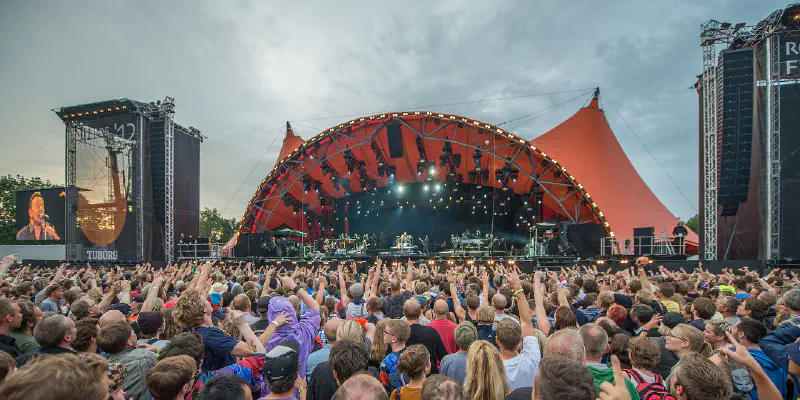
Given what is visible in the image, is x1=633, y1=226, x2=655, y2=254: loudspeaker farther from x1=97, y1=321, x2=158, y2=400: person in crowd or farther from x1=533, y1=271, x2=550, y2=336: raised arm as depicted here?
x1=97, y1=321, x2=158, y2=400: person in crowd

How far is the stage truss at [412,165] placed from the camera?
64.1 feet

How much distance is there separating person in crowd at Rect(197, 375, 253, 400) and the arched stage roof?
1762 centimetres

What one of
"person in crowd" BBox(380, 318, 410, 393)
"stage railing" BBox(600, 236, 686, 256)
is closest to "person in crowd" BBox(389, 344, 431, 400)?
"person in crowd" BBox(380, 318, 410, 393)

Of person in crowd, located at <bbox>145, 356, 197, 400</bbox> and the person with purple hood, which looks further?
the person with purple hood

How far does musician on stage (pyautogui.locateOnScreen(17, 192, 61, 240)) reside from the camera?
93.0ft

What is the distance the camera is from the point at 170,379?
195cm

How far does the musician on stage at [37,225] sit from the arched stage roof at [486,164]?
1538cm

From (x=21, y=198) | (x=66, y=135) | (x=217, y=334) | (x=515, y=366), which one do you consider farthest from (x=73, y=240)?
(x=515, y=366)

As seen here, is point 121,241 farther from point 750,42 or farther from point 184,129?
point 750,42

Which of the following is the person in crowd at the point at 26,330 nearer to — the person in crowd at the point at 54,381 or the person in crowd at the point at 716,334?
the person in crowd at the point at 54,381

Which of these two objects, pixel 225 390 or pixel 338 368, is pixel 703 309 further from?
pixel 225 390

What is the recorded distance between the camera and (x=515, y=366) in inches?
105

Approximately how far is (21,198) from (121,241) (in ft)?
46.2

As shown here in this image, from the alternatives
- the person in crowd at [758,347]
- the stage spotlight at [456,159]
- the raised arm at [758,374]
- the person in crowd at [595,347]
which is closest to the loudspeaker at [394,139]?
the stage spotlight at [456,159]
